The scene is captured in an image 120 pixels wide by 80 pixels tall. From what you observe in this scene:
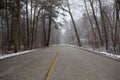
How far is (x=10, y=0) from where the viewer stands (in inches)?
1170

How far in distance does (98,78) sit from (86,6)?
30.8 metres

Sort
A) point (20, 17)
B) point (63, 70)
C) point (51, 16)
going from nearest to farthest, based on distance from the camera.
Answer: point (63, 70) → point (20, 17) → point (51, 16)

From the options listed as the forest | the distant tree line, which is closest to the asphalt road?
the distant tree line

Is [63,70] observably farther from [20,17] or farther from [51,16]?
[51,16]

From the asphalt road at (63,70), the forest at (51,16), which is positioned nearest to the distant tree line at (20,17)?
the forest at (51,16)

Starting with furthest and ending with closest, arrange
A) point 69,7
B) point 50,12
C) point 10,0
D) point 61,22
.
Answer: point 61,22
point 50,12
point 69,7
point 10,0

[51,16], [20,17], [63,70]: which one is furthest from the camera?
[51,16]

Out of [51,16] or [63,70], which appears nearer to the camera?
[63,70]

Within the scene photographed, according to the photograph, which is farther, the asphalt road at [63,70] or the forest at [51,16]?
the forest at [51,16]

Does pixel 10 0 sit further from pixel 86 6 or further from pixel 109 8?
pixel 109 8

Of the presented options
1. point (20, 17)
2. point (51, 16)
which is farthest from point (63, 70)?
point (51, 16)

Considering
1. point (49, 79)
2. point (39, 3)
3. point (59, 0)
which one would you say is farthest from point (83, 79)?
point (59, 0)

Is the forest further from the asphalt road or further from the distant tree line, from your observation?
the asphalt road

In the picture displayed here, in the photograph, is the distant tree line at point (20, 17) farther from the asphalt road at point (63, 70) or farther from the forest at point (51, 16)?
the asphalt road at point (63, 70)
